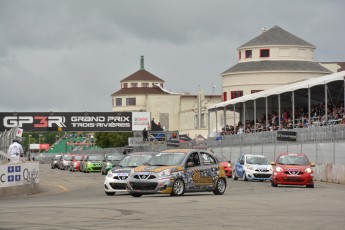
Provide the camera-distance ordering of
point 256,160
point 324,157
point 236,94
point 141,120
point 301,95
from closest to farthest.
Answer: point 256,160 < point 324,157 < point 301,95 < point 141,120 < point 236,94

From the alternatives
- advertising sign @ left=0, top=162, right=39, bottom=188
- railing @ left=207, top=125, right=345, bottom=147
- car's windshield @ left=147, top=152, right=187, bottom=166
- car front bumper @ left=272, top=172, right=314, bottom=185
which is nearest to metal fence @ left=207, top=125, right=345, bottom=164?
railing @ left=207, top=125, right=345, bottom=147

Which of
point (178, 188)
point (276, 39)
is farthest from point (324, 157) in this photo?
point (276, 39)

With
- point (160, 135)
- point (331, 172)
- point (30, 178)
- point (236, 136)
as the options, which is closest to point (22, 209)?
point (30, 178)

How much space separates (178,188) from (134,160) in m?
5.38

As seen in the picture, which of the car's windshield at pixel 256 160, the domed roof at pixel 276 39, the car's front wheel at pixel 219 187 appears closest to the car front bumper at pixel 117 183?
the car's front wheel at pixel 219 187

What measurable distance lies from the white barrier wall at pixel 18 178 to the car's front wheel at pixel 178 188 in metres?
5.31

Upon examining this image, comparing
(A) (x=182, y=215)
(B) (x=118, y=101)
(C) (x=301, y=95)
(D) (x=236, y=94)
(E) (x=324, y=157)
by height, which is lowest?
(A) (x=182, y=215)

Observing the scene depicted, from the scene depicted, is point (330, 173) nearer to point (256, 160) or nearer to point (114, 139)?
point (256, 160)

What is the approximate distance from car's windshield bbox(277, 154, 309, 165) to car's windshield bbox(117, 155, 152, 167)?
296 inches

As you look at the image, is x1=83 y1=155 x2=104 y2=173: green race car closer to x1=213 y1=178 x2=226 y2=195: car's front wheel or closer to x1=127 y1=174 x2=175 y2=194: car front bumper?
x1=213 y1=178 x2=226 y2=195: car's front wheel

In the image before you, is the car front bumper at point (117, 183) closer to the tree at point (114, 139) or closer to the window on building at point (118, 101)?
the tree at point (114, 139)

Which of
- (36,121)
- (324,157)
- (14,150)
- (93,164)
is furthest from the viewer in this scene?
(36,121)

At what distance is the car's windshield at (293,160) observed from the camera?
37562 mm

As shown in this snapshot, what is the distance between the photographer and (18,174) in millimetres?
30125
